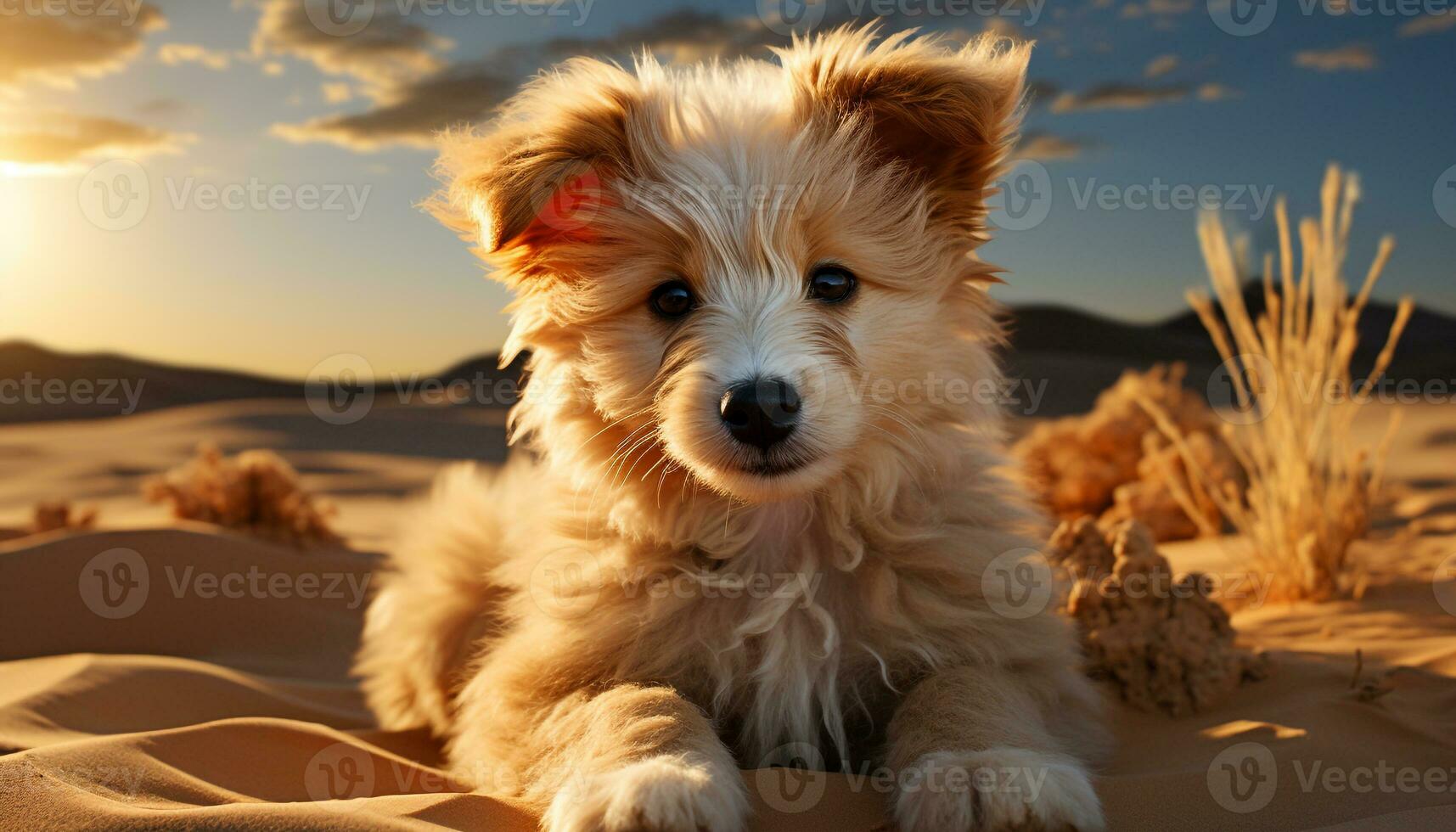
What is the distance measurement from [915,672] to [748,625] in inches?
19.4

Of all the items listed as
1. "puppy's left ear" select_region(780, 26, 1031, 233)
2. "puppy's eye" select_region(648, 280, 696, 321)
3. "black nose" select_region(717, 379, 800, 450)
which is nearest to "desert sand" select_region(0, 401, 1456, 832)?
"black nose" select_region(717, 379, 800, 450)

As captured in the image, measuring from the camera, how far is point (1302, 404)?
555 centimetres

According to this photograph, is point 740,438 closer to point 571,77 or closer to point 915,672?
point 915,672

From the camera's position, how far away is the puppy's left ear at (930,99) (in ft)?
10.3

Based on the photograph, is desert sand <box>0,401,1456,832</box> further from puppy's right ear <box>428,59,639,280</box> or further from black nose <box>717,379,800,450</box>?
puppy's right ear <box>428,59,639,280</box>

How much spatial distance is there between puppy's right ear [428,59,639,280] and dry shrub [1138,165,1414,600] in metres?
3.44

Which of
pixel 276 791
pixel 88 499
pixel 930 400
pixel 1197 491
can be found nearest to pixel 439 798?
pixel 276 791

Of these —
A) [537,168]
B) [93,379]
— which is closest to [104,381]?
[93,379]

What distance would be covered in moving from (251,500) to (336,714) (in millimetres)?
4314

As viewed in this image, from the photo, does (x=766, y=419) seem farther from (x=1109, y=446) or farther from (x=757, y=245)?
(x=1109, y=446)

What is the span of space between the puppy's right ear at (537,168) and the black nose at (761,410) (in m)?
0.87

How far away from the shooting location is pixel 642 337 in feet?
10.4

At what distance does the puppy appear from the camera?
290 cm

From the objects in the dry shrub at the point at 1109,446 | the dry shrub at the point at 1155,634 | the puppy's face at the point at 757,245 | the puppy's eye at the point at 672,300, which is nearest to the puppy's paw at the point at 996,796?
the puppy's face at the point at 757,245
